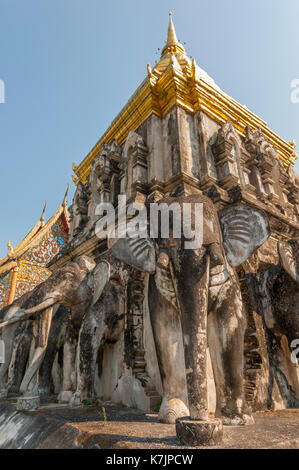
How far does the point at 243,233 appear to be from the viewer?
121 inches

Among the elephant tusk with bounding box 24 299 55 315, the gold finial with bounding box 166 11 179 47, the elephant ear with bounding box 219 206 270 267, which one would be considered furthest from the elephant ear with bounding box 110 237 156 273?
the gold finial with bounding box 166 11 179 47

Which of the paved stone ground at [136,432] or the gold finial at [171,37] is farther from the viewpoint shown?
the gold finial at [171,37]

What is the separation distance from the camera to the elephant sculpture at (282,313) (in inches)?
154

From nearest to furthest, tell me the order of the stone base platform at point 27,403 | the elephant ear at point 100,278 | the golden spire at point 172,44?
the stone base platform at point 27,403 < the elephant ear at point 100,278 < the golden spire at point 172,44

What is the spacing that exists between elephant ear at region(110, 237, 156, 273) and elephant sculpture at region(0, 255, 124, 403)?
1340 millimetres

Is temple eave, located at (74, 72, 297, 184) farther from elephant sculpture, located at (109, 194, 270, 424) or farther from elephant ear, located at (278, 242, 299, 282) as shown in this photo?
elephant sculpture, located at (109, 194, 270, 424)

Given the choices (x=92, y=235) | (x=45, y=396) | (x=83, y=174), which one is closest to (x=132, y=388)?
(x=45, y=396)

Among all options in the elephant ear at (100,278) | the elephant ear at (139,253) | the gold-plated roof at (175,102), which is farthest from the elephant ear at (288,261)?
the gold-plated roof at (175,102)

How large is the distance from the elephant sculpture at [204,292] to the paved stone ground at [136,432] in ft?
0.97

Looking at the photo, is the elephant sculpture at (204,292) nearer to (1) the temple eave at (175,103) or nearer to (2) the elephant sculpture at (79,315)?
(2) the elephant sculpture at (79,315)

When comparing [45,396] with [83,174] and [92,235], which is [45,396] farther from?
[83,174]

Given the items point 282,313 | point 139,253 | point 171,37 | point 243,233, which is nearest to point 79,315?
point 139,253

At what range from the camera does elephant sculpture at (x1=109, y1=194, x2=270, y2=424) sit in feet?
8.40

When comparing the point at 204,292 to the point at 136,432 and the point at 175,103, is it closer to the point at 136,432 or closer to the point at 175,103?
the point at 136,432
